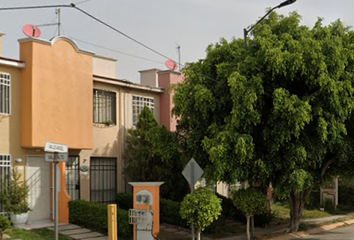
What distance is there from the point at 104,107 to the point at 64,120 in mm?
3298

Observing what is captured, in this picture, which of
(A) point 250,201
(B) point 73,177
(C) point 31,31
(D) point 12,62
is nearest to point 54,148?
(D) point 12,62

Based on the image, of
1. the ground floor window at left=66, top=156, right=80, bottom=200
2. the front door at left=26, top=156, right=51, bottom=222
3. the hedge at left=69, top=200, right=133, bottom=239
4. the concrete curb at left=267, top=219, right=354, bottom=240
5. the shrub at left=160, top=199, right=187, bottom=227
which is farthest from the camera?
the ground floor window at left=66, top=156, right=80, bottom=200

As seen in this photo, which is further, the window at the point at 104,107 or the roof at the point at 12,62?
the window at the point at 104,107

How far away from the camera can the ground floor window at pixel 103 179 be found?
799 inches

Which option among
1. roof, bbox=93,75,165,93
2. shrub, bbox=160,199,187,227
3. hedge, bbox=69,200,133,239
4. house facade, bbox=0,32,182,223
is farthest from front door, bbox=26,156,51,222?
shrub, bbox=160,199,187,227

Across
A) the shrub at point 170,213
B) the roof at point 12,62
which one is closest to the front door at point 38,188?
the roof at point 12,62

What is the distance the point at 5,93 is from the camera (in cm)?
1661

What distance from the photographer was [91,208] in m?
16.8

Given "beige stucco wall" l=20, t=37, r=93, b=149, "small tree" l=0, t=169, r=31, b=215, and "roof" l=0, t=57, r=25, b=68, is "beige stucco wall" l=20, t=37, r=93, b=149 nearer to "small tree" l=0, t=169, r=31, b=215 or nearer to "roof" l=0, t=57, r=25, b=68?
"roof" l=0, t=57, r=25, b=68

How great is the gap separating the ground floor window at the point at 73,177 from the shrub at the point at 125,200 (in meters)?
1.76

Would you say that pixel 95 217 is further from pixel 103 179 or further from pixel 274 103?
pixel 274 103

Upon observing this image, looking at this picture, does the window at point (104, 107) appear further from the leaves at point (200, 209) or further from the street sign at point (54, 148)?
the street sign at point (54, 148)

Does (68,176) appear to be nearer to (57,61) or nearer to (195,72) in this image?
(57,61)

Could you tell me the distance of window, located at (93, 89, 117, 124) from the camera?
805 inches
